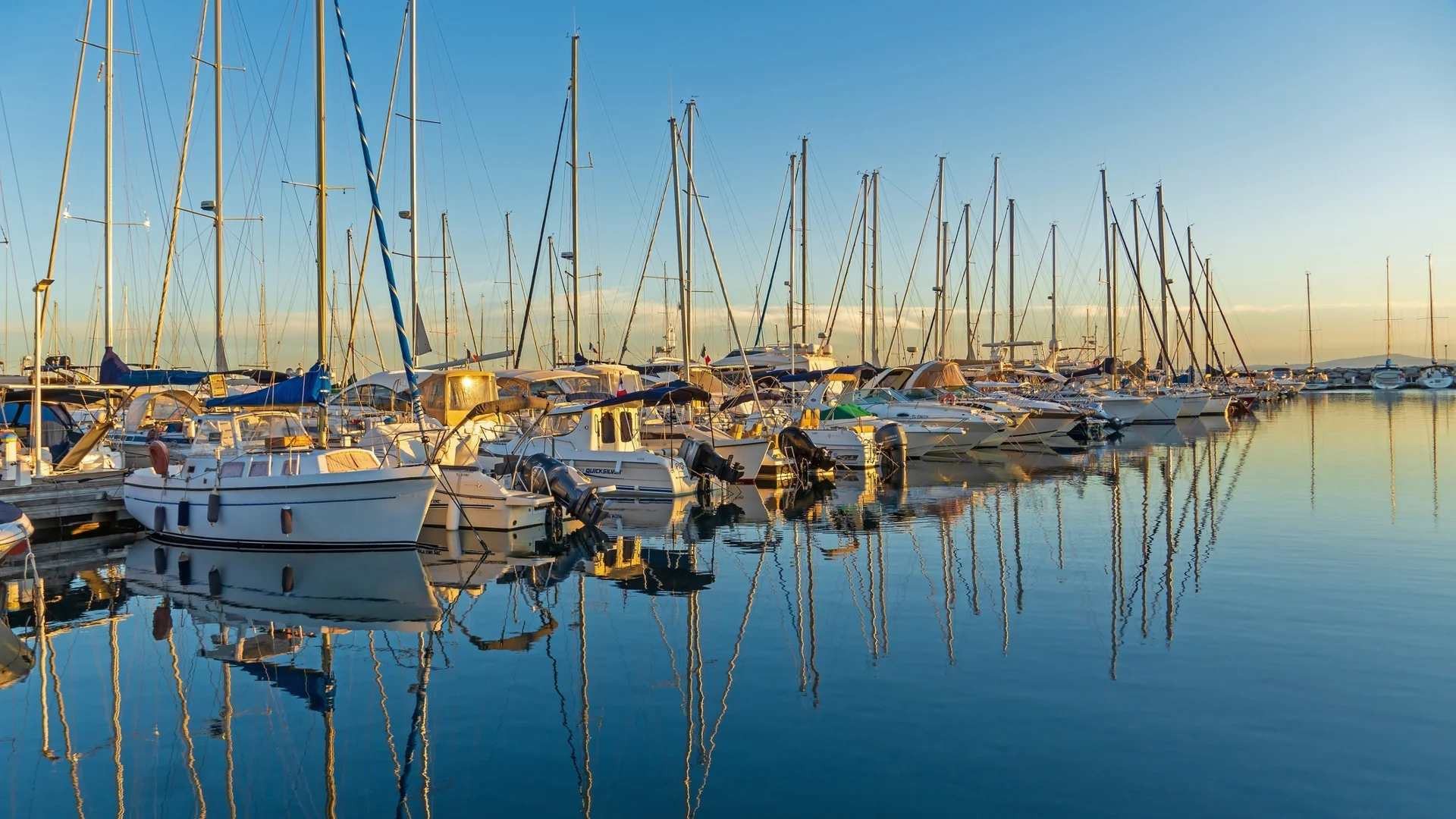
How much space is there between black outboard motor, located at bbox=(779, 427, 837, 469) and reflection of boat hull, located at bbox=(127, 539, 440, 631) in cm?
1438

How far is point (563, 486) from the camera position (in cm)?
2200

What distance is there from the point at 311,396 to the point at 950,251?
44396 millimetres

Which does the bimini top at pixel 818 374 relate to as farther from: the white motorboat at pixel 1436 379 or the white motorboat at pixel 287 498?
the white motorboat at pixel 1436 379

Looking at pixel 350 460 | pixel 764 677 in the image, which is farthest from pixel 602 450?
pixel 764 677

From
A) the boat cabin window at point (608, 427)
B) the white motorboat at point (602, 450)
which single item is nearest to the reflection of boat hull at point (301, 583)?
the white motorboat at point (602, 450)

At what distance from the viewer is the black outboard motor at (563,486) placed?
853 inches

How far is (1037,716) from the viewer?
9953 mm

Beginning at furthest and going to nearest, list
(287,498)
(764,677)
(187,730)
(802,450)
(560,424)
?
(802,450) → (560,424) → (287,498) → (764,677) → (187,730)

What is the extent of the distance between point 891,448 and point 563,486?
49.8 ft

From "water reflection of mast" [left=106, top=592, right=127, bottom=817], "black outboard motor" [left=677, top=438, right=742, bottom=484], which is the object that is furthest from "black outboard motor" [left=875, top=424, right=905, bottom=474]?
"water reflection of mast" [left=106, top=592, right=127, bottom=817]

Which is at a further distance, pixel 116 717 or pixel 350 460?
pixel 350 460

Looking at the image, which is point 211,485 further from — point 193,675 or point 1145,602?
point 1145,602

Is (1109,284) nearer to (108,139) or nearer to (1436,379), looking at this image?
(108,139)

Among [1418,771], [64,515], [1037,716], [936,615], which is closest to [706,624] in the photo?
[936,615]
